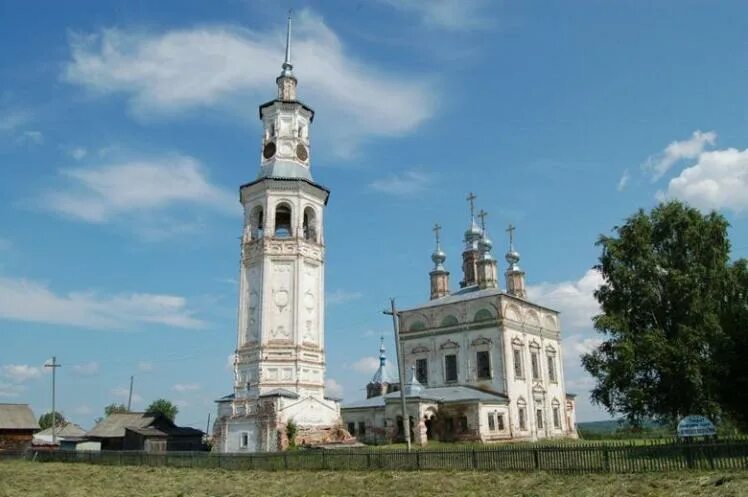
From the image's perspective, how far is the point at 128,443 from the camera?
35.5 metres

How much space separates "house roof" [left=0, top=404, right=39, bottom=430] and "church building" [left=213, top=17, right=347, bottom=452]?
23.6 m

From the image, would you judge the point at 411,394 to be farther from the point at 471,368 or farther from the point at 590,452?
the point at 590,452

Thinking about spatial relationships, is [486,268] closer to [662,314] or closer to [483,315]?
[483,315]

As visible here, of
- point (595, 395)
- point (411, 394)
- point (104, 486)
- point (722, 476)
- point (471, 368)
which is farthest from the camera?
point (471, 368)

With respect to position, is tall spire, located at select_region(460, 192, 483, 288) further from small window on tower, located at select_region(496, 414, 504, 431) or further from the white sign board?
→ the white sign board

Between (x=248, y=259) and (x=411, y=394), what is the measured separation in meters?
11.2

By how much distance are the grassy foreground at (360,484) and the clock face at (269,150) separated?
53.9ft

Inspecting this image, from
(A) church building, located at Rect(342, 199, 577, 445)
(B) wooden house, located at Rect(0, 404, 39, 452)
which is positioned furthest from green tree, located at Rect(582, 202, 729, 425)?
(B) wooden house, located at Rect(0, 404, 39, 452)

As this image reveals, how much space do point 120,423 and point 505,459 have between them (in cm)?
2710

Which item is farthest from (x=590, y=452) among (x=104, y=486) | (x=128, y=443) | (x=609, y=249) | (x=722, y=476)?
(x=128, y=443)

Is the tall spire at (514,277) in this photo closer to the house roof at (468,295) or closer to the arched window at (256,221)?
the house roof at (468,295)

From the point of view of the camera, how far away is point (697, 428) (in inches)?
760

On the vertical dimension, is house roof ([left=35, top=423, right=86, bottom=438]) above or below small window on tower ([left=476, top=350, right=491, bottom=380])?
below

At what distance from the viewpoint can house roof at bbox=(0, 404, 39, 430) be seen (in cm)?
4447
